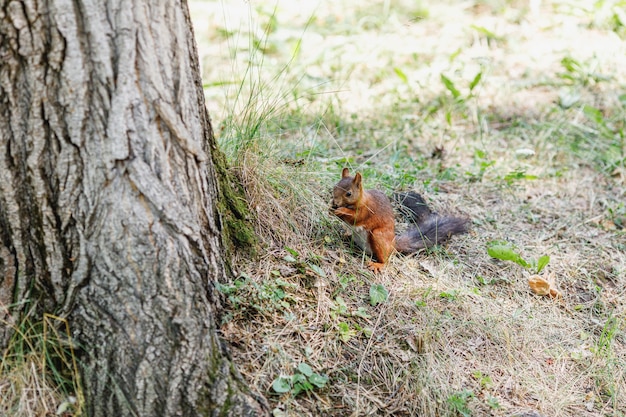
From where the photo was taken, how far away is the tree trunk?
1.98m

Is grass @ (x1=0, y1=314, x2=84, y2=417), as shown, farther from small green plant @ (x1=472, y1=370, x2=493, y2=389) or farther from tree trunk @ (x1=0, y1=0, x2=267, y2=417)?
small green plant @ (x1=472, y1=370, x2=493, y2=389)

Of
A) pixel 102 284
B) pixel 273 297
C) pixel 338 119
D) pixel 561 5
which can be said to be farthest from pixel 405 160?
pixel 561 5

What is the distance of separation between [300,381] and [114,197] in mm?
999

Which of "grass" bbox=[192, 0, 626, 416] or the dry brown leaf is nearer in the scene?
"grass" bbox=[192, 0, 626, 416]

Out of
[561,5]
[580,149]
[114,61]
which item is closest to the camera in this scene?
[114,61]

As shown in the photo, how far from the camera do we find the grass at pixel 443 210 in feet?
8.69

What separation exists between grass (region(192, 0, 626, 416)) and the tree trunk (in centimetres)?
32

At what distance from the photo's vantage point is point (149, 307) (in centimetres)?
218

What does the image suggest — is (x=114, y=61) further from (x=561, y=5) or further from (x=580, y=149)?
(x=561, y=5)

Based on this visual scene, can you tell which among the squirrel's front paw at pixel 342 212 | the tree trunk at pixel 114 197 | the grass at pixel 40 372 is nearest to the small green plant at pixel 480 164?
the squirrel's front paw at pixel 342 212

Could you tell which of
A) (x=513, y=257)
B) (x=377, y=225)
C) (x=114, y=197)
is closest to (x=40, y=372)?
(x=114, y=197)

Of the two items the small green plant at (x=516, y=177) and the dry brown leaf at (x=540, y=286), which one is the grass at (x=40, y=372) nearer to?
the dry brown leaf at (x=540, y=286)

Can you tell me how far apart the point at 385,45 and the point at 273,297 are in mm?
4312

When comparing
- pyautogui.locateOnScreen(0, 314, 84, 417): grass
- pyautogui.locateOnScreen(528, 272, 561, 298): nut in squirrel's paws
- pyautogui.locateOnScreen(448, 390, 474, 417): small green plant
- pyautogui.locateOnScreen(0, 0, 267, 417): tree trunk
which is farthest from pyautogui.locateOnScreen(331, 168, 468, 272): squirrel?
pyautogui.locateOnScreen(0, 314, 84, 417): grass
